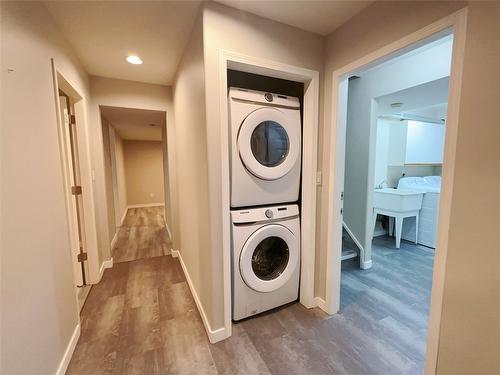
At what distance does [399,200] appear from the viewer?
10.2 ft

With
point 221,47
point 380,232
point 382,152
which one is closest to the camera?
point 221,47

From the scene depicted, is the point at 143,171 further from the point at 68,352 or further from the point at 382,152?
the point at 382,152

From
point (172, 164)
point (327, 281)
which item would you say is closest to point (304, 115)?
point (327, 281)

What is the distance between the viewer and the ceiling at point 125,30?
1405mm

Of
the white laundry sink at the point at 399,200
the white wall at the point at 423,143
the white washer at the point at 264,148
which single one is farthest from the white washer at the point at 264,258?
the white wall at the point at 423,143

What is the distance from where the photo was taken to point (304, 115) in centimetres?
179

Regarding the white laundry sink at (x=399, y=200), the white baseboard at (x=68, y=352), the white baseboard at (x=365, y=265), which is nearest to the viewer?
the white baseboard at (x=68, y=352)

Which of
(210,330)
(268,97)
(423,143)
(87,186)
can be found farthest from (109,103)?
(423,143)

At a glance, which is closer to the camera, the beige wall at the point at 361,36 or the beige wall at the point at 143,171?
the beige wall at the point at 361,36

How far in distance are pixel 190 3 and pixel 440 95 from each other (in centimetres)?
261

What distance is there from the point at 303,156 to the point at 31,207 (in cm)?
177

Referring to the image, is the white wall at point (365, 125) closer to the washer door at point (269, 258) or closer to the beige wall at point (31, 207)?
the washer door at point (269, 258)

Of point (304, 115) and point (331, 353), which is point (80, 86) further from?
point (331, 353)

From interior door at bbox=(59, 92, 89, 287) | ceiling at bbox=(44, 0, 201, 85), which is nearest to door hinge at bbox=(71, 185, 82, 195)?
interior door at bbox=(59, 92, 89, 287)
